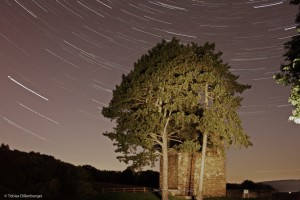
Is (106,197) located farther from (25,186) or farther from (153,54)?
(153,54)

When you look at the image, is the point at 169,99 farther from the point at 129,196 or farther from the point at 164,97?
the point at 129,196

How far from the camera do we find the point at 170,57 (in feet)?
104

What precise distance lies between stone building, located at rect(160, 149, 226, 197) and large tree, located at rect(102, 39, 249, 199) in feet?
23.3

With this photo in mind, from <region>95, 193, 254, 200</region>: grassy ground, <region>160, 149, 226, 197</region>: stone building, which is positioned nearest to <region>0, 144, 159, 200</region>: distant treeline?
<region>95, 193, 254, 200</region>: grassy ground

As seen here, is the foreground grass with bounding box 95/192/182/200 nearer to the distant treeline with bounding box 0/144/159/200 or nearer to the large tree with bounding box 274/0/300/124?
the distant treeline with bounding box 0/144/159/200

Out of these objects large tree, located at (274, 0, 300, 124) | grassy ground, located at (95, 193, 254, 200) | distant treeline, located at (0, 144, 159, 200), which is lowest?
grassy ground, located at (95, 193, 254, 200)

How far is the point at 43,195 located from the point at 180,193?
57.6 ft

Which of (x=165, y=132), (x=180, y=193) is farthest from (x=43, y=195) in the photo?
(x=180, y=193)

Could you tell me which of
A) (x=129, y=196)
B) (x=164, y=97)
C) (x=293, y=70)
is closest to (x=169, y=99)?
(x=164, y=97)

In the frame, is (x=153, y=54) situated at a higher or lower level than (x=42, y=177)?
higher

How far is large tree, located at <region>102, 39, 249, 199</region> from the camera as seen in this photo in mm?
30641

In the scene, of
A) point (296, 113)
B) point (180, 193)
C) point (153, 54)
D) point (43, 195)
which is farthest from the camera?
point (180, 193)

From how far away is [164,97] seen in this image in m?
30.5

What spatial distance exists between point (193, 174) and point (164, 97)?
11.9 metres
